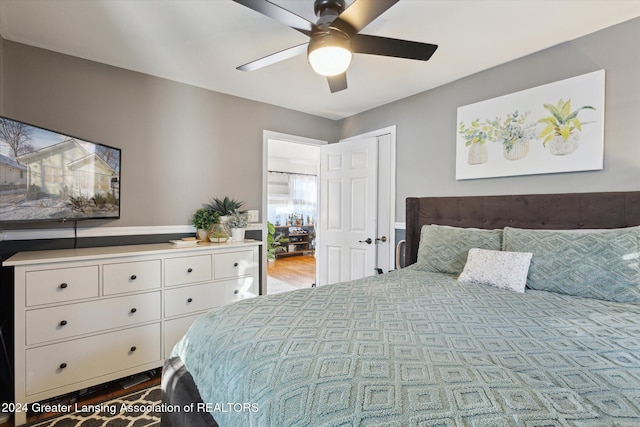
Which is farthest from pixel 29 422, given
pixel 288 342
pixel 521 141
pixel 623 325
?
pixel 521 141

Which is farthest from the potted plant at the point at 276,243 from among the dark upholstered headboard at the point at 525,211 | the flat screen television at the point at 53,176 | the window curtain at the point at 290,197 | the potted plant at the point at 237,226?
the flat screen television at the point at 53,176

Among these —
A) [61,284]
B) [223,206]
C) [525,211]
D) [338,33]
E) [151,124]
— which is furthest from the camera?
[223,206]

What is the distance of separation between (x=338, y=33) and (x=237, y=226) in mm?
1958

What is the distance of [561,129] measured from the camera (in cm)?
205

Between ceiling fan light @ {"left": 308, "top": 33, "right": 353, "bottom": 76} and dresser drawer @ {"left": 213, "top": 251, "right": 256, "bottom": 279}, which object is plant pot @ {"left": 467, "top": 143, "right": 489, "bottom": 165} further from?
dresser drawer @ {"left": 213, "top": 251, "right": 256, "bottom": 279}

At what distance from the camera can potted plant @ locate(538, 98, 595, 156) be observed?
1986mm

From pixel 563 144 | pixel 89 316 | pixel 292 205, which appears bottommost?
pixel 89 316

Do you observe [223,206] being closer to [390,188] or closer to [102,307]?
[102,307]

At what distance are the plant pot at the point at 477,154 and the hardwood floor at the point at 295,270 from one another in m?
3.11

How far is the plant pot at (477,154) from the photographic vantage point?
8.08ft

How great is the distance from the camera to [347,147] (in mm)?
3508

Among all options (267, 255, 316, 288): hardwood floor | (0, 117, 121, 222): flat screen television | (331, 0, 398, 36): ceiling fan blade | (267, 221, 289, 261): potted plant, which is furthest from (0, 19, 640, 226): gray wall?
(267, 221, 289, 261): potted plant

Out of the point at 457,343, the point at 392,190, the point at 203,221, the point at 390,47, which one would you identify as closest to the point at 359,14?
the point at 390,47

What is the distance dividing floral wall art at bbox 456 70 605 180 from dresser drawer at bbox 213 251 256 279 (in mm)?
2093
